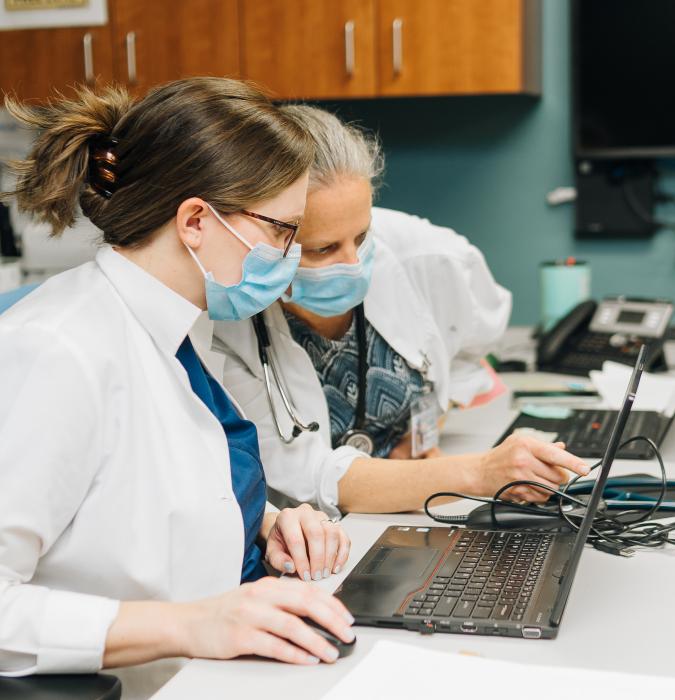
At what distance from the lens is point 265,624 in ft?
3.10

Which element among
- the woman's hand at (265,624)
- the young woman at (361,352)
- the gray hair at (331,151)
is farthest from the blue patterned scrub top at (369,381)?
the woman's hand at (265,624)

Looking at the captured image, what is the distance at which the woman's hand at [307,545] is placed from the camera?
121 cm

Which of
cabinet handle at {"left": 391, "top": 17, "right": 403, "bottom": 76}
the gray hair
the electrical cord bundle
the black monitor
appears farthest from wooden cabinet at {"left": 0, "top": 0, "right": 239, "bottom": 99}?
the electrical cord bundle

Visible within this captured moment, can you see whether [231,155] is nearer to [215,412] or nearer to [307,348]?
[215,412]

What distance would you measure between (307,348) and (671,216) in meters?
1.58

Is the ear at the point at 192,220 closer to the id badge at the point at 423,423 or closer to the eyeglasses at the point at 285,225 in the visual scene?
the eyeglasses at the point at 285,225

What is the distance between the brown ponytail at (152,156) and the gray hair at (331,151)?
0.23 meters

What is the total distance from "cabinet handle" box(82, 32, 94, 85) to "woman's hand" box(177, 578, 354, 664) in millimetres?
2182

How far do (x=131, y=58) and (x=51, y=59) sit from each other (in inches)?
9.7

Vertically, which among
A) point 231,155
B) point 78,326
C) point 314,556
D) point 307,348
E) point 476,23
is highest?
point 476,23

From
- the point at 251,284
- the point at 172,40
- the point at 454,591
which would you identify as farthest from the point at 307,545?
the point at 172,40

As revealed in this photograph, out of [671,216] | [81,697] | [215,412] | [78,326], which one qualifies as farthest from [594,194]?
[81,697]

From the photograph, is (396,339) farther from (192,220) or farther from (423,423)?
(192,220)

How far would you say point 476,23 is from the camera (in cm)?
258
